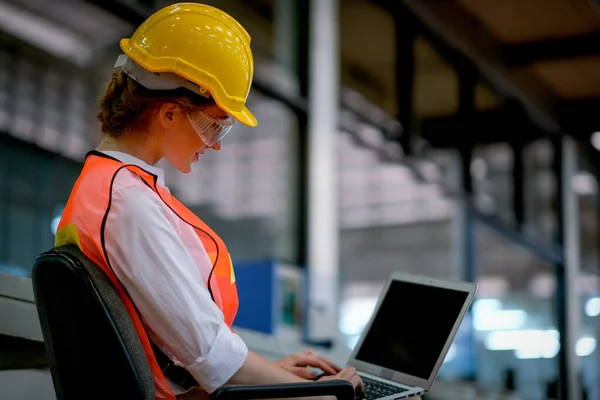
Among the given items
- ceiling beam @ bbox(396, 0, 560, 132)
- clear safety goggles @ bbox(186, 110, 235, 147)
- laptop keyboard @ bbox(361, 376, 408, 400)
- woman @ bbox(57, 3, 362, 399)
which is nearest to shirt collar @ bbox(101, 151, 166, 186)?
woman @ bbox(57, 3, 362, 399)

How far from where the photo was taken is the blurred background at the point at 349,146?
13.8 feet

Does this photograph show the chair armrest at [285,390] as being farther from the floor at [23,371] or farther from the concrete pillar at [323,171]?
the concrete pillar at [323,171]

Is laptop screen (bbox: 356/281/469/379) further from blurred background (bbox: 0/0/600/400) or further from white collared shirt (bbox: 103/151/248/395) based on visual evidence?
white collared shirt (bbox: 103/151/248/395)

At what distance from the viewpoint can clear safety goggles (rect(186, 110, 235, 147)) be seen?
5.20 ft

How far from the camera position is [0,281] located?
2.02 m

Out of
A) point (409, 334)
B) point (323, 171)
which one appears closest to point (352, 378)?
point (409, 334)

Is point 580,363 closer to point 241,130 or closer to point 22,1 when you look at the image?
point 241,130

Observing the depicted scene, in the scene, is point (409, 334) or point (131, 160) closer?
point (131, 160)

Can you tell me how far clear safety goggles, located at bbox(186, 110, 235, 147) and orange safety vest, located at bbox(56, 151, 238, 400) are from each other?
0.45 ft

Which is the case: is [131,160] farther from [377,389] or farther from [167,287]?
[377,389]

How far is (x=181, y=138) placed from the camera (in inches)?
62.7

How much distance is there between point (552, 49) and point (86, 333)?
5678 mm

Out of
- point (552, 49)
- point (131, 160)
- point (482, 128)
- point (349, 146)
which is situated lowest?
point (131, 160)

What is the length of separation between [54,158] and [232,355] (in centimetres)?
414
